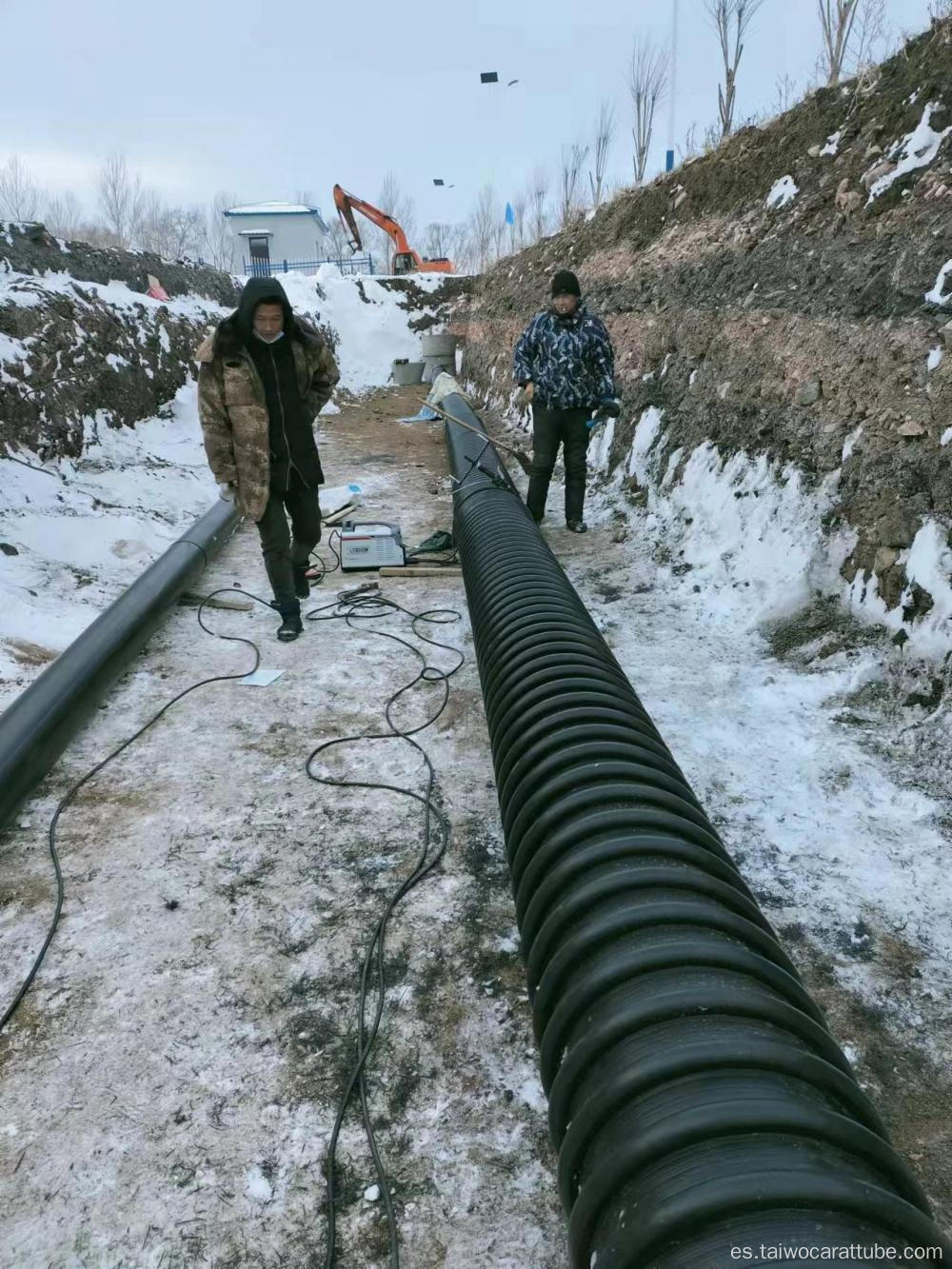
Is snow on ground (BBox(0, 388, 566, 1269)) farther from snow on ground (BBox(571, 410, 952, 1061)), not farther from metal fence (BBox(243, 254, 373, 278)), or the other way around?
metal fence (BBox(243, 254, 373, 278))

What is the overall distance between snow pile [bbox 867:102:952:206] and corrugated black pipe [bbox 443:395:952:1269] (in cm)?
387

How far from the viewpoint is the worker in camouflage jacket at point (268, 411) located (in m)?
3.58

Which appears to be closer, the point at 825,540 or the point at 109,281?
the point at 825,540

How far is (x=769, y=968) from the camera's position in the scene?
56.7 inches

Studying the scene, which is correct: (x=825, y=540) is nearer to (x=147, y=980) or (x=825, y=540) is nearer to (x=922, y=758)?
(x=922, y=758)

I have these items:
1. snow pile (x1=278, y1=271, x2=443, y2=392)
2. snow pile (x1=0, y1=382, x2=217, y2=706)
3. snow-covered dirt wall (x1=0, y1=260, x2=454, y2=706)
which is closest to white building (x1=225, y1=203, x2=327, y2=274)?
snow pile (x1=278, y1=271, x2=443, y2=392)

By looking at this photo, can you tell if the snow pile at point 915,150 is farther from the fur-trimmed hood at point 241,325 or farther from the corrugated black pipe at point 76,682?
Result: the corrugated black pipe at point 76,682


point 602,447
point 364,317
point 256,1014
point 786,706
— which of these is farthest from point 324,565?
point 364,317

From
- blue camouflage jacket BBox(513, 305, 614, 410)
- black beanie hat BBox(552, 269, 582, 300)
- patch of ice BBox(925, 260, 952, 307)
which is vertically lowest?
blue camouflage jacket BBox(513, 305, 614, 410)

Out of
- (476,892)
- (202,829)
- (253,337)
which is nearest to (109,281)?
(253,337)

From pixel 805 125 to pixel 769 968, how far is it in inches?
247

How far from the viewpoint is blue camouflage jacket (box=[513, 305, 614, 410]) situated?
16.9ft

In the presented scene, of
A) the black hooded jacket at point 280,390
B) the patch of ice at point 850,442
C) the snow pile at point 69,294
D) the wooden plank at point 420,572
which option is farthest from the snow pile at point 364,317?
the patch of ice at point 850,442

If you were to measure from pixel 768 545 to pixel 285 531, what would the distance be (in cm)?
267
